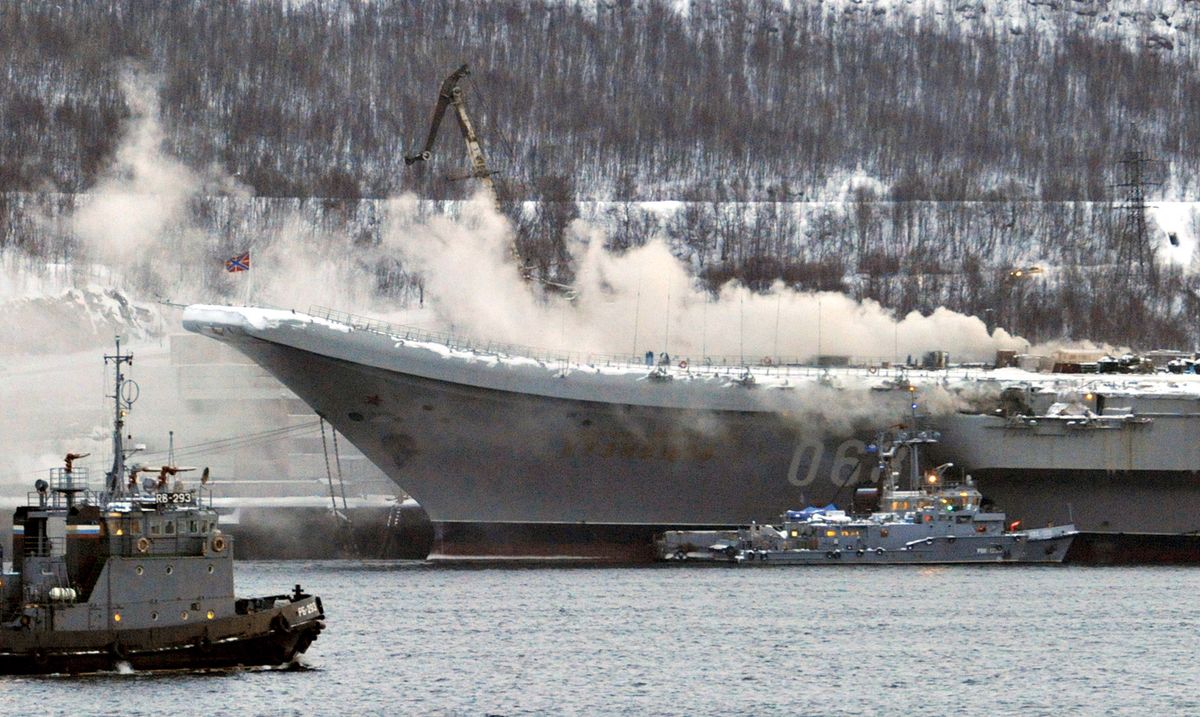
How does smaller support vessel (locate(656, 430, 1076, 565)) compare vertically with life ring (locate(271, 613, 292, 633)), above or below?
above

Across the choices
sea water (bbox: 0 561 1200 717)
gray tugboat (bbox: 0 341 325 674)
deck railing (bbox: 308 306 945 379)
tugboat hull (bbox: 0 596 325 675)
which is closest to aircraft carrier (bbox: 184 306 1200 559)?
deck railing (bbox: 308 306 945 379)

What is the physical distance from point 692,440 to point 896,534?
605 centimetres

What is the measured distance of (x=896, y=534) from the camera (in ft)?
213

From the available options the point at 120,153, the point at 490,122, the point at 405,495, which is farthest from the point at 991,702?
the point at 490,122

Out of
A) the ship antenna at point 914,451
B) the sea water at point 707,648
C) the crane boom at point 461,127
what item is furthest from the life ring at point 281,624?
the crane boom at point 461,127

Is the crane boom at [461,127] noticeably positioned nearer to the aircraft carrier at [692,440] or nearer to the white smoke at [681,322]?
the white smoke at [681,322]

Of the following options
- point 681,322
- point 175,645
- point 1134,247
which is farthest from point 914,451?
point 1134,247

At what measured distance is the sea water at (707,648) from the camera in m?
39.3

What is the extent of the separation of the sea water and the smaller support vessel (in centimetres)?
106

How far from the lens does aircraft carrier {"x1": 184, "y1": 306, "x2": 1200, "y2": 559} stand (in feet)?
215

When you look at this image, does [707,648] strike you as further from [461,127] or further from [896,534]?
[461,127]

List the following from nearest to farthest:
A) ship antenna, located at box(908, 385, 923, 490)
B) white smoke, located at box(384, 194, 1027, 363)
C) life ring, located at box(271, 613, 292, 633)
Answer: life ring, located at box(271, 613, 292, 633), ship antenna, located at box(908, 385, 923, 490), white smoke, located at box(384, 194, 1027, 363)

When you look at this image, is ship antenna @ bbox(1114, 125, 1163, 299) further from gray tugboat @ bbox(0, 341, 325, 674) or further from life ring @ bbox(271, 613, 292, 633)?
gray tugboat @ bbox(0, 341, 325, 674)

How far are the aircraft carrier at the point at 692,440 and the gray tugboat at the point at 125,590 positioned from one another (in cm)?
2495
